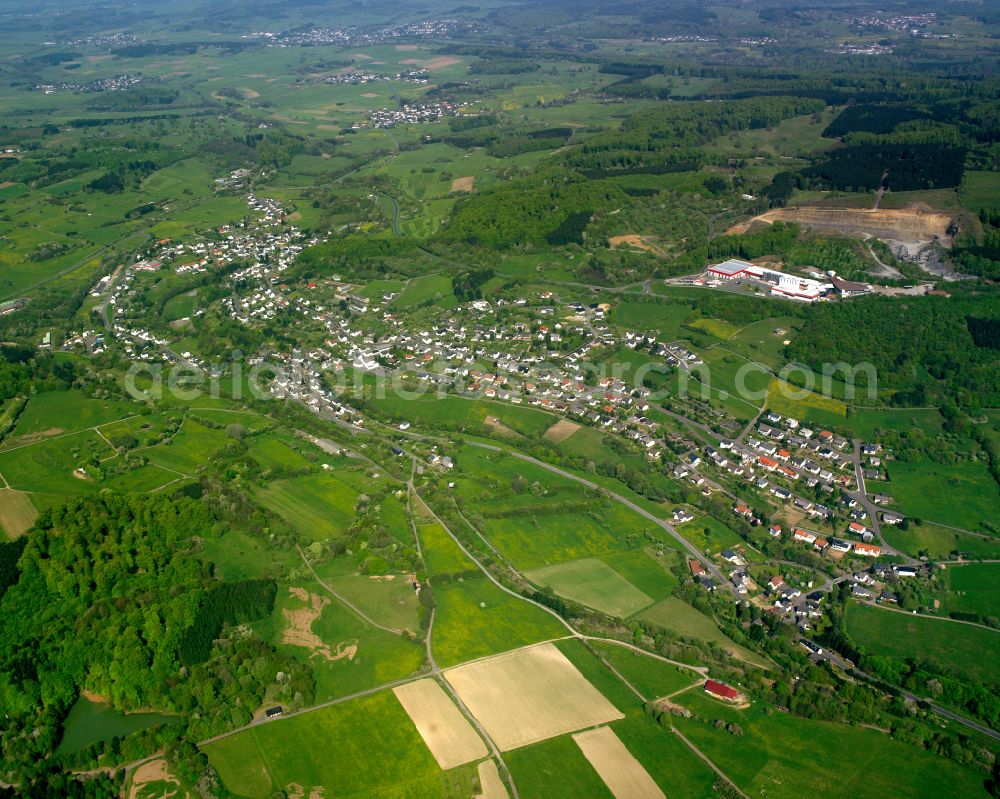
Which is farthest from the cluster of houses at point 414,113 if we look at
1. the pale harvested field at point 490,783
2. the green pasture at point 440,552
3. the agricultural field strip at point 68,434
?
the pale harvested field at point 490,783

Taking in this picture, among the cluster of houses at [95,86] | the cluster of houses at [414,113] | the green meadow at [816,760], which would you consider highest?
the cluster of houses at [95,86]

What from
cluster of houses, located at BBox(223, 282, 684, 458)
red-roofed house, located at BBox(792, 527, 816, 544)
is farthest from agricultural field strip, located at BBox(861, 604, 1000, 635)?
cluster of houses, located at BBox(223, 282, 684, 458)

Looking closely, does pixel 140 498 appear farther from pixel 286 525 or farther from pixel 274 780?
pixel 274 780

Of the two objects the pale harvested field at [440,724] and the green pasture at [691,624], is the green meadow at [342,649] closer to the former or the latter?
the pale harvested field at [440,724]

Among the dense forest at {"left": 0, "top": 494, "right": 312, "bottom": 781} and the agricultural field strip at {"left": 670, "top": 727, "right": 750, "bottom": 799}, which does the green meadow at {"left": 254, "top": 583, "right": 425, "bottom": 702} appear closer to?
the dense forest at {"left": 0, "top": 494, "right": 312, "bottom": 781}

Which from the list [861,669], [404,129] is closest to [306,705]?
[861,669]

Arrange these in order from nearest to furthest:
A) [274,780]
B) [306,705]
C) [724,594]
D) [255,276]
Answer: [274,780] → [306,705] → [724,594] → [255,276]

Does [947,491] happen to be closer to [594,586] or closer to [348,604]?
[594,586]
